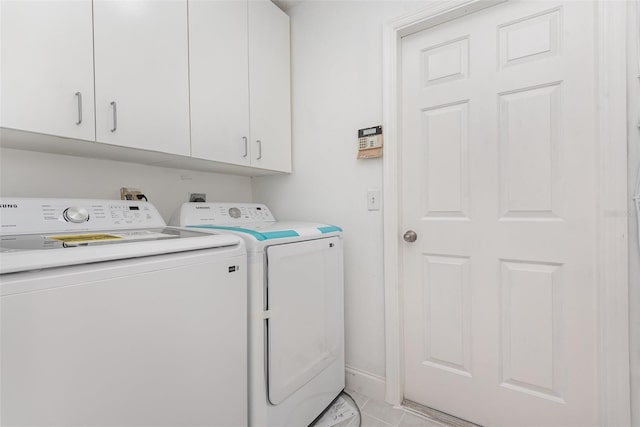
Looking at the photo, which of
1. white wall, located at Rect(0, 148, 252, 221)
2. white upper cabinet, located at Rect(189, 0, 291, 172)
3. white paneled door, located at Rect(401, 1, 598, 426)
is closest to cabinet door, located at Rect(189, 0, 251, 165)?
white upper cabinet, located at Rect(189, 0, 291, 172)

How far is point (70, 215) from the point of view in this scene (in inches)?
46.0

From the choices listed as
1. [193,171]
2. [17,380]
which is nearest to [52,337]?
[17,380]

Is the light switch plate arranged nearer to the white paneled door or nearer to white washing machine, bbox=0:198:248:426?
the white paneled door

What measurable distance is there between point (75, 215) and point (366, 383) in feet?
5.50

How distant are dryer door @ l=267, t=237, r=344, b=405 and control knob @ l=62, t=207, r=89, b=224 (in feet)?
2.54

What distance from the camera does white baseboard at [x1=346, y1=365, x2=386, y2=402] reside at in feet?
5.36

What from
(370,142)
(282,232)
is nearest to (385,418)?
(282,232)

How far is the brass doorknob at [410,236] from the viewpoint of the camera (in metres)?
1.57

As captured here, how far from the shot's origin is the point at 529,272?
1307 millimetres

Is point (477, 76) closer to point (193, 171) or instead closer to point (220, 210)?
point (220, 210)

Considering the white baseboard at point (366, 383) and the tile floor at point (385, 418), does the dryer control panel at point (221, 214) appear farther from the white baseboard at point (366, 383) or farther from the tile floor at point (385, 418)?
the tile floor at point (385, 418)

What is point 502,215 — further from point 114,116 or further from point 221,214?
point 114,116

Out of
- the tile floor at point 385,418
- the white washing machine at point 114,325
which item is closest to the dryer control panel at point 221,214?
the white washing machine at point 114,325

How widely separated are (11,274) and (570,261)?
6.02 feet
